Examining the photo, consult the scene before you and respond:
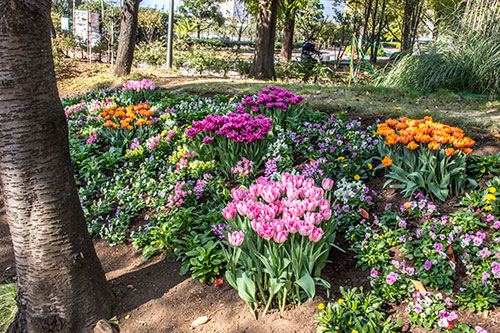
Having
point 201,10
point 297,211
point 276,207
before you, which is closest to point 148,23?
point 201,10

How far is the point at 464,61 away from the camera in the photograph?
7.54 meters

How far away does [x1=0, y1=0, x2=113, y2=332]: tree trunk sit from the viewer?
2111 mm

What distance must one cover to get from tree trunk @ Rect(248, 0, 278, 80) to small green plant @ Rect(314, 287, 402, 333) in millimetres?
8951

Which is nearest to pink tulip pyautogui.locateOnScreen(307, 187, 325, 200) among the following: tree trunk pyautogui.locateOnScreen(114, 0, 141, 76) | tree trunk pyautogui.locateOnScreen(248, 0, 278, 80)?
tree trunk pyautogui.locateOnScreen(114, 0, 141, 76)

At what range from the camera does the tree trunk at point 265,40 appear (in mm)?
10383

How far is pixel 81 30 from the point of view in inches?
566

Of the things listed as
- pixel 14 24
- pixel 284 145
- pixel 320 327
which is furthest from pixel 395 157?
pixel 14 24

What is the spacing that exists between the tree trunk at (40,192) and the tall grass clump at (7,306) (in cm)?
41

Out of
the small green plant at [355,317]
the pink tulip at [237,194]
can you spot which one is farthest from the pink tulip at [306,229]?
the pink tulip at [237,194]

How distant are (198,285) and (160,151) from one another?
2455 millimetres

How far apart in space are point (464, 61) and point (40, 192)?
779 cm

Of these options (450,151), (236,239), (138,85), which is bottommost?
(236,239)

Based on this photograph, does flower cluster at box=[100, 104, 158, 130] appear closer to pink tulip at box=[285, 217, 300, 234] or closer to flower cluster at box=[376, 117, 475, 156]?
flower cluster at box=[376, 117, 475, 156]

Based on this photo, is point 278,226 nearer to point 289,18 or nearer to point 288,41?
point 289,18
